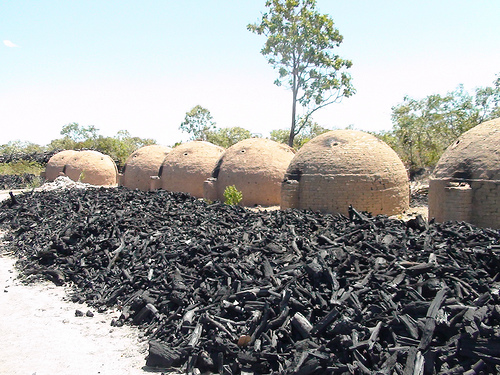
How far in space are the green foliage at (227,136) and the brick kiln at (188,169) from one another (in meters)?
19.0

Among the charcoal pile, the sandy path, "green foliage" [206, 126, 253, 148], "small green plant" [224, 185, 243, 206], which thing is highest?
"green foliage" [206, 126, 253, 148]

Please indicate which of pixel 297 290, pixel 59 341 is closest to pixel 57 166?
pixel 59 341

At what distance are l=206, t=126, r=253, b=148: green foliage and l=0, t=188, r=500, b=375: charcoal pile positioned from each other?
29.2 m

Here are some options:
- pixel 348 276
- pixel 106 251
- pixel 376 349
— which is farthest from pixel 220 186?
pixel 376 349

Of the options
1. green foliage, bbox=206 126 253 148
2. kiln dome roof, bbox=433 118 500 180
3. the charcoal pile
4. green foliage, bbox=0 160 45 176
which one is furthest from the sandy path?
green foliage, bbox=206 126 253 148

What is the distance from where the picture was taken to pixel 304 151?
12516 mm

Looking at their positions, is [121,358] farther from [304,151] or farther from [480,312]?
[304,151]

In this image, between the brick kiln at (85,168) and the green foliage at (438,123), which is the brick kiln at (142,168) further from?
the green foliage at (438,123)

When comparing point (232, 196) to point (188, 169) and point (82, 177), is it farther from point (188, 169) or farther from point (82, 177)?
point (82, 177)

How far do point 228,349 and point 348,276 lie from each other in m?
1.88

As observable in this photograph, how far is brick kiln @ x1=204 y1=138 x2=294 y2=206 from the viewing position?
594 inches

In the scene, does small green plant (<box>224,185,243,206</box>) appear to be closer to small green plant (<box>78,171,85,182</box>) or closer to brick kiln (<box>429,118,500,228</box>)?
brick kiln (<box>429,118,500,228</box>)

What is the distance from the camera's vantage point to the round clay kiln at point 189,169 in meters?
17.9

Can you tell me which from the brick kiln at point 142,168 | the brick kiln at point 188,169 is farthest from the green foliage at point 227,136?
the brick kiln at point 188,169
